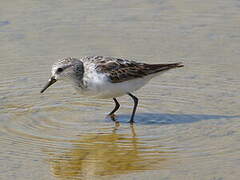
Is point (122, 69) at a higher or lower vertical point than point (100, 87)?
higher

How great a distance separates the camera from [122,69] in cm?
1025

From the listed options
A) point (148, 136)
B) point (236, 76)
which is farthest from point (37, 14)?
point (148, 136)

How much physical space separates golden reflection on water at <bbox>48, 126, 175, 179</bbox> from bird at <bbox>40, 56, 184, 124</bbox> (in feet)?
2.58

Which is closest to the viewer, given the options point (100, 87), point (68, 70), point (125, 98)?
point (100, 87)

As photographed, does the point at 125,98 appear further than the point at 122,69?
Yes

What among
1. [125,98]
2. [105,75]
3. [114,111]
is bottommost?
[125,98]

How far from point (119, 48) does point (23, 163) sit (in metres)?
5.06

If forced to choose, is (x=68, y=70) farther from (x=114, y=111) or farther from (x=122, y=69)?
(x=114, y=111)

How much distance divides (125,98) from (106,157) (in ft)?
9.08

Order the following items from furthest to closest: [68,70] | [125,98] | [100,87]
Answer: [125,98] → [68,70] → [100,87]

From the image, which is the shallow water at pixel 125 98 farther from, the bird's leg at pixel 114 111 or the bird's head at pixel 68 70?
the bird's head at pixel 68 70

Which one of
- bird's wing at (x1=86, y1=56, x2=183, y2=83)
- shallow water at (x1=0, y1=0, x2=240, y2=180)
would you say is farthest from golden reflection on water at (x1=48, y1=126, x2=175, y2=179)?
bird's wing at (x1=86, y1=56, x2=183, y2=83)

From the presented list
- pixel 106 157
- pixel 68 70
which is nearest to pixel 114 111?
pixel 68 70

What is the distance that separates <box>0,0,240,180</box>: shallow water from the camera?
8.52 meters
